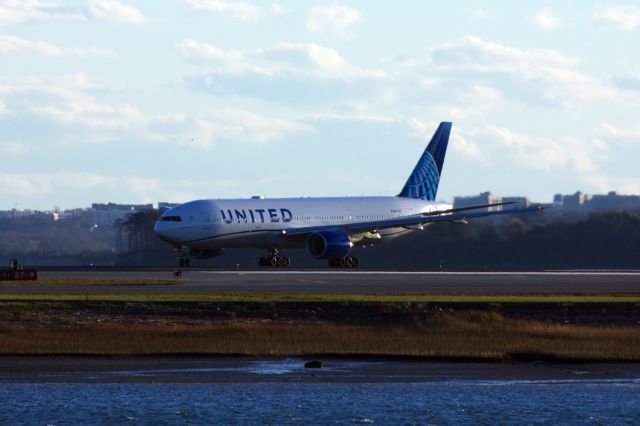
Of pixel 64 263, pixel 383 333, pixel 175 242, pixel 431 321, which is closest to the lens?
pixel 383 333

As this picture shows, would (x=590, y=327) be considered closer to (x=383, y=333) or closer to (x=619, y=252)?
(x=383, y=333)

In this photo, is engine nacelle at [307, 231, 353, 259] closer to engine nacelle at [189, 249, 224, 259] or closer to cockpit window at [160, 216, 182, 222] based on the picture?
engine nacelle at [189, 249, 224, 259]

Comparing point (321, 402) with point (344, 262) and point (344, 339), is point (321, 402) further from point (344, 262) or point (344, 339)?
point (344, 262)

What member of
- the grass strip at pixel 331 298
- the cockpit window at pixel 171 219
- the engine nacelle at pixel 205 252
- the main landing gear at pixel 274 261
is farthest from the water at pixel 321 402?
the main landing gear at pixel 274 261

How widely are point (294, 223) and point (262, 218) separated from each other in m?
2.82

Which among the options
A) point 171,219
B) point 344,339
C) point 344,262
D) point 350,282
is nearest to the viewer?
point 344,339

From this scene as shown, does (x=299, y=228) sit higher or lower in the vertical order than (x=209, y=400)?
higher

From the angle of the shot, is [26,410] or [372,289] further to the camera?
[372,289]

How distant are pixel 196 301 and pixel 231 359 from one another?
1601cm

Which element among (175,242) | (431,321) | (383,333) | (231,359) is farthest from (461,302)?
(175,242)

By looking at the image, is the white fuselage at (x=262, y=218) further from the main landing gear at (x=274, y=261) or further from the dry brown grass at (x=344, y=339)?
the dry brown grass at (x=344, y=339)

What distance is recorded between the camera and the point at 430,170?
335ft

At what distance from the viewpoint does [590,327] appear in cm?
4200

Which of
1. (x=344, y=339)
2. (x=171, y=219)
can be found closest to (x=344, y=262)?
(x=171, y=219)
